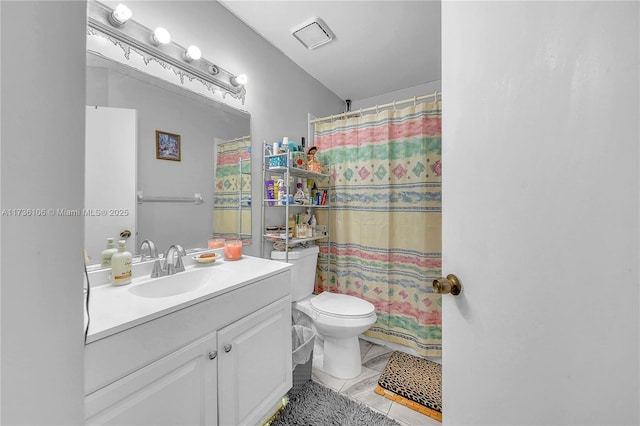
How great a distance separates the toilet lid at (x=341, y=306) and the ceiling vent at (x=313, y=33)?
194 centimetres

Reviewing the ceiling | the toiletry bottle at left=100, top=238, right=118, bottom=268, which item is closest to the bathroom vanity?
the toiletry bottle at left=100, top=238, right=118, bottom=268

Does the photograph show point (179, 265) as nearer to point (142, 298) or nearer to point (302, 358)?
point (142, 298)

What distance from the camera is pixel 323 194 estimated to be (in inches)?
91.9

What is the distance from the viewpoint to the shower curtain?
75.0 inches

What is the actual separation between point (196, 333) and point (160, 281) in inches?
13.7

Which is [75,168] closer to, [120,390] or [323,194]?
[120,390]

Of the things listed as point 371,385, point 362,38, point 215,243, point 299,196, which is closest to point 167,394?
point 215,243

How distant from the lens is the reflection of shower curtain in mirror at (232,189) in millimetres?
1580

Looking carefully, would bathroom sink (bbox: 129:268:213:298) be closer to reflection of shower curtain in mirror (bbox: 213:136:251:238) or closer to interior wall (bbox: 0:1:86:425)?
reflection of shower curtain in mirror (bbox: 213:136:251:238)

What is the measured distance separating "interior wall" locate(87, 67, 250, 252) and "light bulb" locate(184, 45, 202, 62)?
0.21 m

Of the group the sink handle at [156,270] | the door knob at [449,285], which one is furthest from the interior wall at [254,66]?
the door knob at [449,285]

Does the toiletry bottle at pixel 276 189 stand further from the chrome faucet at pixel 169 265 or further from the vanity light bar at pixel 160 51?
the chrome faucet at pixel 169 265

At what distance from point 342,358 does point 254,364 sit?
75 centimetres

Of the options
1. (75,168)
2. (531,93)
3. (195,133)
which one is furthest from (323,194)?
(75,168)
